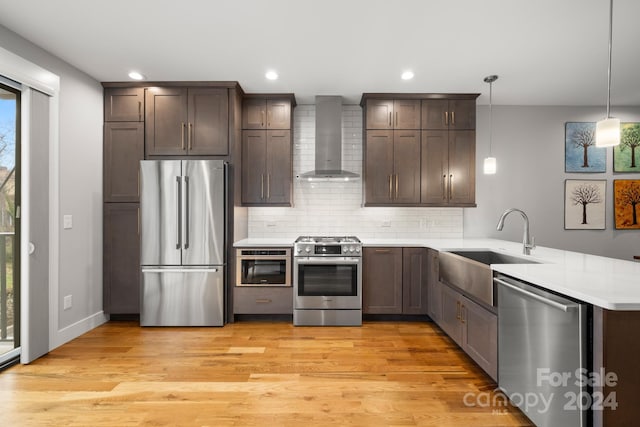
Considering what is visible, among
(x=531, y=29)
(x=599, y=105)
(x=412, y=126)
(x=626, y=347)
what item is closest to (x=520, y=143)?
(x=599, y=105)

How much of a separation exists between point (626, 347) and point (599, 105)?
4325 mm

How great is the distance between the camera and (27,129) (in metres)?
2.72

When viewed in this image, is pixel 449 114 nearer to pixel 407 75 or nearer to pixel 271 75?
pixel 407 75

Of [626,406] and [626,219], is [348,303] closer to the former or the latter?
[626,406]

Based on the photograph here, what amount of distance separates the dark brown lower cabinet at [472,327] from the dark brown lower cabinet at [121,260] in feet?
11.1

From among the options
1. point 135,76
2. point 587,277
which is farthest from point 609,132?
point 135,76

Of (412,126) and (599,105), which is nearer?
(412,126)

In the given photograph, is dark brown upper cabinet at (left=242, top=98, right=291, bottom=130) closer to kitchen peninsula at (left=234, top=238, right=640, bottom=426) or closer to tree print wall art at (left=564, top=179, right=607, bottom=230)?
kitchen peninsula at (left=234, top=238, right=640, bottom=426)

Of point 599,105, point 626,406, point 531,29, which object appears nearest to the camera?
point 626,406

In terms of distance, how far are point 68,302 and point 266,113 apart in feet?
9.65

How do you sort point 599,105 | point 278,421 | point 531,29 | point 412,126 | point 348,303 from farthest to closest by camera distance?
Answer: point 599,105 < point 412,126 < point 348,303 < point 531,29 < point 278,421

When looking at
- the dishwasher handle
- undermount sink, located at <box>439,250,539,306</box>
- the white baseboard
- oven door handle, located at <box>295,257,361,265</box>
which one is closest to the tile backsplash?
oven door handle, located at <box>295,257,361,265</box>

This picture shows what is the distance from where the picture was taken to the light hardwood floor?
2035 millimetres

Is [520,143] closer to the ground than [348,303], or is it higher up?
higher up
